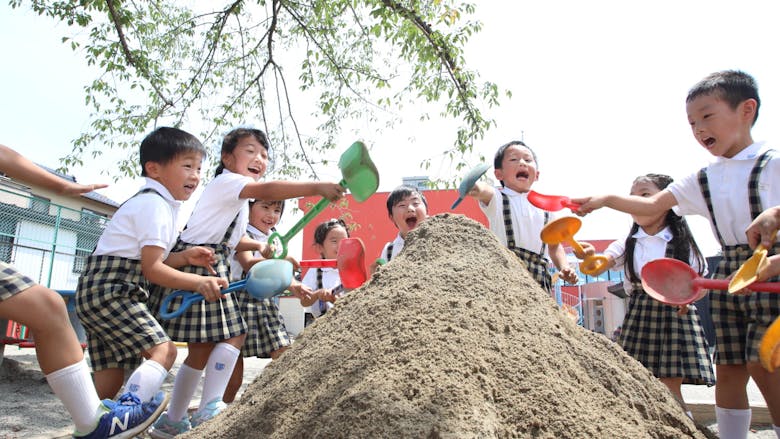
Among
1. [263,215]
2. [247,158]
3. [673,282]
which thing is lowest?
[673,282]

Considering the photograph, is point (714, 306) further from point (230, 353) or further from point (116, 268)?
point (116, 268)

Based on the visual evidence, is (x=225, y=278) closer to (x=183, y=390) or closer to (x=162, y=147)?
(x=183, y=390)

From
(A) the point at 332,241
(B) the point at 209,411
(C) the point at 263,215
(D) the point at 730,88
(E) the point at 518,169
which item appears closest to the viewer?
(D) the point at 730,88

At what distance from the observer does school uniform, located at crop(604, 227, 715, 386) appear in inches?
105

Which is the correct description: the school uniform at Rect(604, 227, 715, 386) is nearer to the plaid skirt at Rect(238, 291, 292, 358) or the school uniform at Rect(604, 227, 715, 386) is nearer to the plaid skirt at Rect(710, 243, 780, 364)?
the plaid skirt at Rect(710, 243, 780, 364)

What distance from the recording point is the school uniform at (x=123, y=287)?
2041 mm

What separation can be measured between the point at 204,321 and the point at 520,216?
175 cm

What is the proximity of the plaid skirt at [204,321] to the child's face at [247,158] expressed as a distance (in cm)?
58

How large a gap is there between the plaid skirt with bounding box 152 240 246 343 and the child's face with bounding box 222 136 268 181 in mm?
582

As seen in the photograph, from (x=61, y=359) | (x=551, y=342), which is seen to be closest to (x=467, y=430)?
(x=551, y=342)

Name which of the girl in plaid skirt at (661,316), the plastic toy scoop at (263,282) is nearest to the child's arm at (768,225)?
the girl in plaid skirt at (661,316)

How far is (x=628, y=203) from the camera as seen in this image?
89.5 inches

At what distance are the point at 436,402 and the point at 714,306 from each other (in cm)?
154

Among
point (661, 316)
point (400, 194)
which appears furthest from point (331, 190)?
point (661, 316)
